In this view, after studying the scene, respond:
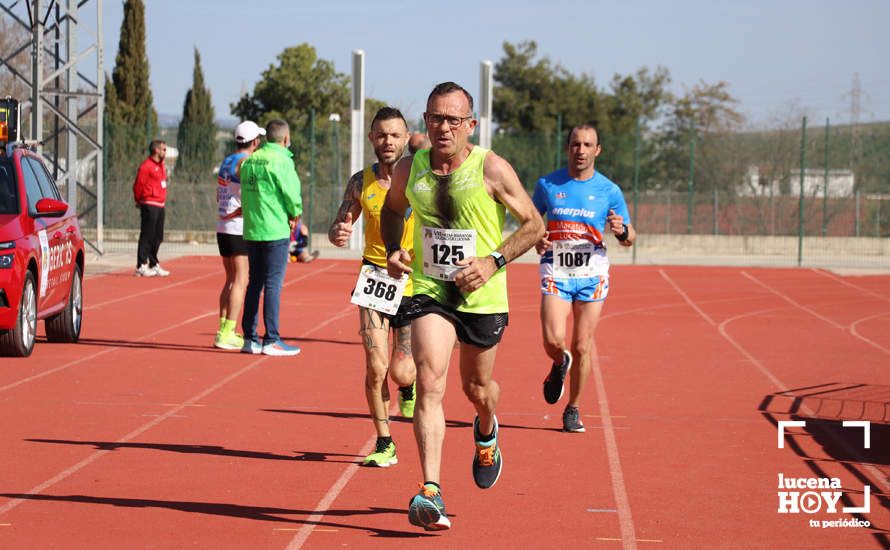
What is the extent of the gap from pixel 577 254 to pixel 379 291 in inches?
78.5

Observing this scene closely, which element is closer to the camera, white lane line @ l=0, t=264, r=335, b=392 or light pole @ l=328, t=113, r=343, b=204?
white lane line @ l=0, t=264, r=335, b=392

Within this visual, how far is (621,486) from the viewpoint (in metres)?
7.61

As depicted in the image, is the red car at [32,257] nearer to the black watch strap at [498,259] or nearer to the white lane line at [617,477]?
the white lane line at [617,477]

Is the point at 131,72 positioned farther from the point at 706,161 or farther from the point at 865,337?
the point at 865,337

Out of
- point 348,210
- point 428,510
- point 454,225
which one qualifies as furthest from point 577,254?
point 428,510

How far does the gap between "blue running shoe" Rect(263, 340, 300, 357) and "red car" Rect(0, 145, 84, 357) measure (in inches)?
83.5

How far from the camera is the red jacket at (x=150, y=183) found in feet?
73.9

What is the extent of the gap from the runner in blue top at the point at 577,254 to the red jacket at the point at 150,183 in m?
14.0

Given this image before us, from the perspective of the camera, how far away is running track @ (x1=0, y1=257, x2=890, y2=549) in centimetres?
656

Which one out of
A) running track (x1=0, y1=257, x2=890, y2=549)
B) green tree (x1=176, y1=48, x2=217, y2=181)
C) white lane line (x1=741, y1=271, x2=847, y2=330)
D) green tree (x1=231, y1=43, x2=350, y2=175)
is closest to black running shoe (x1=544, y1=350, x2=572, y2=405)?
running track (x1=0, y1=257, x2=890, y2=549)

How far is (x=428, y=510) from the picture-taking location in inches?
244

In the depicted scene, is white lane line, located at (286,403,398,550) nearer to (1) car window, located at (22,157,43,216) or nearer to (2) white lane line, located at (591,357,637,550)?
(2) white lane line, located at (591,357,637,550)

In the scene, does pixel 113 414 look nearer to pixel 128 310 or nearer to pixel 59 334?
pixel 59 334

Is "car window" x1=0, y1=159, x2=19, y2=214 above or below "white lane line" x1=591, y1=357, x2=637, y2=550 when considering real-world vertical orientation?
above
